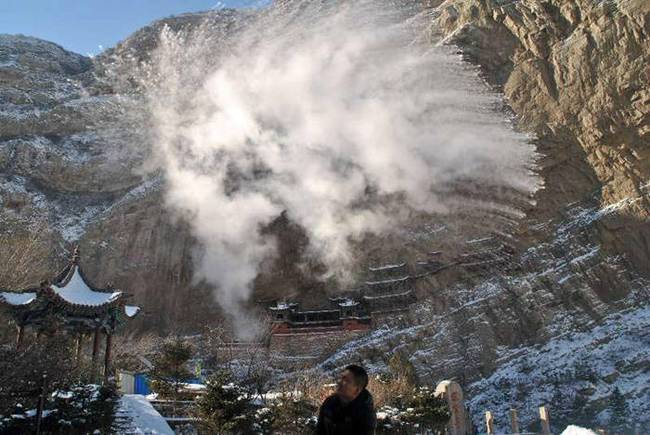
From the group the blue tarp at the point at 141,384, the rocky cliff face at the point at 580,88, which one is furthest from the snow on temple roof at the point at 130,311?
the rocky cliff face at the point at 580,88

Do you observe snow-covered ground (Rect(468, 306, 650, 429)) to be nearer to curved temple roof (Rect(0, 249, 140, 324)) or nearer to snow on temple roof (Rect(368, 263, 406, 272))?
snow on temple roof (Rect(368, 263, 406, 272))

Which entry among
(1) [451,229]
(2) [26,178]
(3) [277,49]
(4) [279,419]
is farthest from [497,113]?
(2) [26,178]

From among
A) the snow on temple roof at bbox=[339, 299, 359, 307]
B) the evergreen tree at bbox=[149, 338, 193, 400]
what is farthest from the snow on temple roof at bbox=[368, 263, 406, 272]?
the evergreen tree at bbox=[149, 338, 193, 400]

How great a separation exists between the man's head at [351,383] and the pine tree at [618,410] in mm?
21735

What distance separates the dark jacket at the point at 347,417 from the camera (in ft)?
8.90

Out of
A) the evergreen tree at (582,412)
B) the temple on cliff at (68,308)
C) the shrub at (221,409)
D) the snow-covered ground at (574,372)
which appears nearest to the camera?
the shrub at (221,409)

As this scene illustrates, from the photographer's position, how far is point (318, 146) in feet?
102

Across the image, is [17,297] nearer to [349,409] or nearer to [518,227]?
[349,409]

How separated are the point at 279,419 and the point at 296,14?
97.7 feet

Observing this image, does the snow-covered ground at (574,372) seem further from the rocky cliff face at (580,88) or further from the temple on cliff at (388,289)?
the temple on cliff at (388,289)

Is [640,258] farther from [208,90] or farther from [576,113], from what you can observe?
[208,90]

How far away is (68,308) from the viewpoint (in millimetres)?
12312

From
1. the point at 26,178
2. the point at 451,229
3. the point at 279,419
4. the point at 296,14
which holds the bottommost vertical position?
the point at 279,419

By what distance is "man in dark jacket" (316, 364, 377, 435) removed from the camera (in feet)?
8.91
